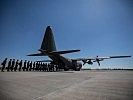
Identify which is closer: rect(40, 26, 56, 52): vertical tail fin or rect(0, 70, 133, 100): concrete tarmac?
rect(0, 70, 133, 100): concrete tarmac

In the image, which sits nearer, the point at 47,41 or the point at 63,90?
the point at 63,90

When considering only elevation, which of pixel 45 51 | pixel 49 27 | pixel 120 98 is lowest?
pixel 120 98

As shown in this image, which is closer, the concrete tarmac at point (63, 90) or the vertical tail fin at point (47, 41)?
the concrete tarmac at point (63, 90)

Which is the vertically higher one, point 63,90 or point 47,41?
point 47,41

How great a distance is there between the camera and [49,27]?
31.2 metres

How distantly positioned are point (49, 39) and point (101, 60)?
25757 millimetres

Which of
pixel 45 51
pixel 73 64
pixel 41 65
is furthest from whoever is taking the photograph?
pixel 73 64

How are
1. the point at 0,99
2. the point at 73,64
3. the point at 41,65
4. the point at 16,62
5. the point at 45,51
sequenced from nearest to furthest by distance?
the point at 0,99, the point at 16,62, the point at 45,51, the point at 41,65, the point at 73,64

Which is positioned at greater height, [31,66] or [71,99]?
[31,66]

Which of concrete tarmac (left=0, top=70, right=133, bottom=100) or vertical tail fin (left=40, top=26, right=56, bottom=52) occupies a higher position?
vertical tail fin (left=40, top=26, right=56, bottom=52)

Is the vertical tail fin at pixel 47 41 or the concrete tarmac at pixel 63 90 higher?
the vertical tail fin at pixel 47 41

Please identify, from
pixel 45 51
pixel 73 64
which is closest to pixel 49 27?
pixel 45 51

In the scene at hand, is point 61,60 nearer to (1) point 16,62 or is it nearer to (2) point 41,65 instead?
(2) point 41,65

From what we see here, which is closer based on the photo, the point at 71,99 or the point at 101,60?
the point at 71,99
